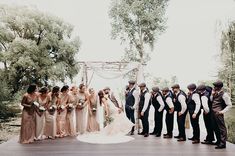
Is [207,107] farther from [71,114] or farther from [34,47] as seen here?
[34,47]

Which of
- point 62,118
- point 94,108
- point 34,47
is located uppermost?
point 34,47

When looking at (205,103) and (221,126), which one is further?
(205,103)

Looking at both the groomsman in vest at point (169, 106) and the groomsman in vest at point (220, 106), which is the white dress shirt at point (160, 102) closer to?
the groomsman in vest at point (169, 106)

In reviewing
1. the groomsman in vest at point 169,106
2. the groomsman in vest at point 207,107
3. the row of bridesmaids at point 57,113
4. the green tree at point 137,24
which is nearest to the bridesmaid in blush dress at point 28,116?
the row of bridesmaids at point 57,113

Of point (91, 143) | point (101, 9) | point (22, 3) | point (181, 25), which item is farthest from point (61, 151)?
point (181, 25)

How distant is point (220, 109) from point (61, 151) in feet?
9.72

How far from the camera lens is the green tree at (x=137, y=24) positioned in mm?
17859

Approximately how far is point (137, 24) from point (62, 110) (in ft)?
38.6

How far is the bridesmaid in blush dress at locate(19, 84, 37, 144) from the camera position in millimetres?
6484

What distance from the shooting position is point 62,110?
7.23 metres

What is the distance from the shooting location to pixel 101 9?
23.7 meters

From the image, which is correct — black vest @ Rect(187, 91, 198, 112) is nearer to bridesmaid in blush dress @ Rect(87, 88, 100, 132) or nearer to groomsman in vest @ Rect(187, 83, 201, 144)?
groomsman in vest @ Rect(187, 83, 201, 144)

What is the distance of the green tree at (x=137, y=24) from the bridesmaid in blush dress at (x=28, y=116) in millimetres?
11721

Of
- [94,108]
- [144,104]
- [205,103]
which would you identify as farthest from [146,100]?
[205,103]
